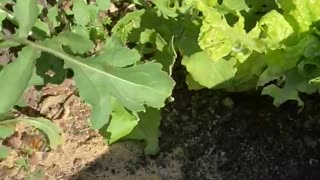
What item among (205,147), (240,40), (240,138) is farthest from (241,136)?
(240,40)

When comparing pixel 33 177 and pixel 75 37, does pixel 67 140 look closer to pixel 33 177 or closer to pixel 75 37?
pixel 33 177

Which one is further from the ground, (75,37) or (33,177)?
(75,37)

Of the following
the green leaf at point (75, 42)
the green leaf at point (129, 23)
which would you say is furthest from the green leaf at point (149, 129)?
the green leaf at point (75, 42)

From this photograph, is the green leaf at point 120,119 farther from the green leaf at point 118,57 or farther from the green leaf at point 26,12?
the green leaf at point 26,12

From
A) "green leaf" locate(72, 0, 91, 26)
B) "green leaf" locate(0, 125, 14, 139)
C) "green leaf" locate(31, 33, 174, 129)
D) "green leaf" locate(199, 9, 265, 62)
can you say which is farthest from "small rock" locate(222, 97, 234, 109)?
"green leaf" locate(0, 125, 14, 139)

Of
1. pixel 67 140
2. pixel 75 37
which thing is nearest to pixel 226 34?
pixel 75 37

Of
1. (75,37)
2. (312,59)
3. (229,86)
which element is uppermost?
(75,37)

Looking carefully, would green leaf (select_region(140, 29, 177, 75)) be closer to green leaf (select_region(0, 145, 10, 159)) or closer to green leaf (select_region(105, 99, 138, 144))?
green leaf (select_region(105, 99, 138, 144))
